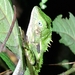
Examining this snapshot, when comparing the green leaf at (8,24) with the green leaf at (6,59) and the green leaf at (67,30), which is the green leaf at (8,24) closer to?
the green leaf at (6,59)

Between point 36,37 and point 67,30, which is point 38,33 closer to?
point 36,37

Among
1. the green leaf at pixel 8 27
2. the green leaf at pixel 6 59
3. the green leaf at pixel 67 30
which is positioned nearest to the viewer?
the green leaf at pixel 8 27

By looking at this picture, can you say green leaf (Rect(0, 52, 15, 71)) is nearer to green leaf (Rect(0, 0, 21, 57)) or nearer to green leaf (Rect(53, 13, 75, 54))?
green leaf (Rect(0, 0, 21, 57))

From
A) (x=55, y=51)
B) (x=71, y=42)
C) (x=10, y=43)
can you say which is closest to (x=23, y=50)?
(x=10, y=43)

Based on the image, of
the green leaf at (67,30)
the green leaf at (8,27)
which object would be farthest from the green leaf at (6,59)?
the green leaf at (67,30)

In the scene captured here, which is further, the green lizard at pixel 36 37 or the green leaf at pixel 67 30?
the green leaf at pixel 67 30

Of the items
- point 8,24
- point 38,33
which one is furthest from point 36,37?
point 8,24

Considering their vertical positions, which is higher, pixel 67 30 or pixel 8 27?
pixel 8 27

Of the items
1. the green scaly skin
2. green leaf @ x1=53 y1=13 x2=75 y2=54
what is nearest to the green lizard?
the green scaly skin

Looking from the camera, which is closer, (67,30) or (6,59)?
(6,59)
